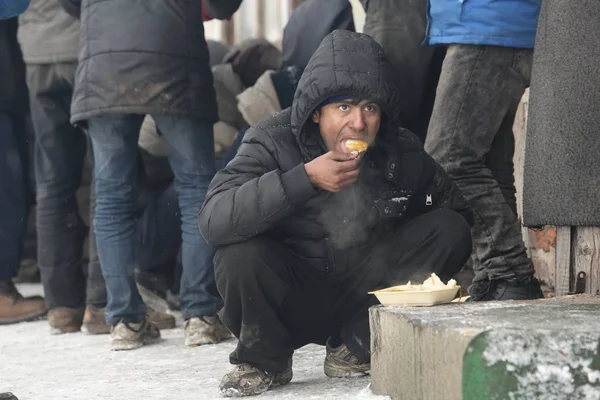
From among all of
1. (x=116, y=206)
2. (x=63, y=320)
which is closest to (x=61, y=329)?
(x=63, y=320)

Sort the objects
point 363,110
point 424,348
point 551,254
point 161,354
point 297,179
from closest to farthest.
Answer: point 424,348 → point 297,179 → point 363,110 → point 161,354 → point 551,254

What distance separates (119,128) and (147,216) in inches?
50.6

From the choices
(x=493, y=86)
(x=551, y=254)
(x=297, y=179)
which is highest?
(x=493, y=86)

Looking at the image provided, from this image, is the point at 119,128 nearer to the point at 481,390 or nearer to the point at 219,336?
the point at 219,336

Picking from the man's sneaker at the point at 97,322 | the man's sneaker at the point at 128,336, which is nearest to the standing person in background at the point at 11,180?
the man's sneaker at the point at 97,322

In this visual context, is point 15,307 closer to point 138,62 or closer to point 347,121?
point 138,62

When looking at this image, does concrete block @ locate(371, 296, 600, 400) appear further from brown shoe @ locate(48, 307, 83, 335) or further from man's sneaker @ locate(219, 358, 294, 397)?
brown shoe @ locate(48, 307, 83, 335)

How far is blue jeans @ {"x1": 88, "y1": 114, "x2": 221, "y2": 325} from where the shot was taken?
4.74 metres

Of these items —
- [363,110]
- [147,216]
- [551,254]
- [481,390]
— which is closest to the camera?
[481,390]

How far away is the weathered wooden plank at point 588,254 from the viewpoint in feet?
11.5

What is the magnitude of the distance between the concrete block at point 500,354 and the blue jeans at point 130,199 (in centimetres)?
192

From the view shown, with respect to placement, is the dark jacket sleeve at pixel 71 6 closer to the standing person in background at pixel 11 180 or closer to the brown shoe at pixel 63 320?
the standing person in background at pixel 11 180

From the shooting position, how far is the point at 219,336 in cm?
476

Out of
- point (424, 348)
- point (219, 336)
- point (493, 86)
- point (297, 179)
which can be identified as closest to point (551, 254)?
point (493, 86)
